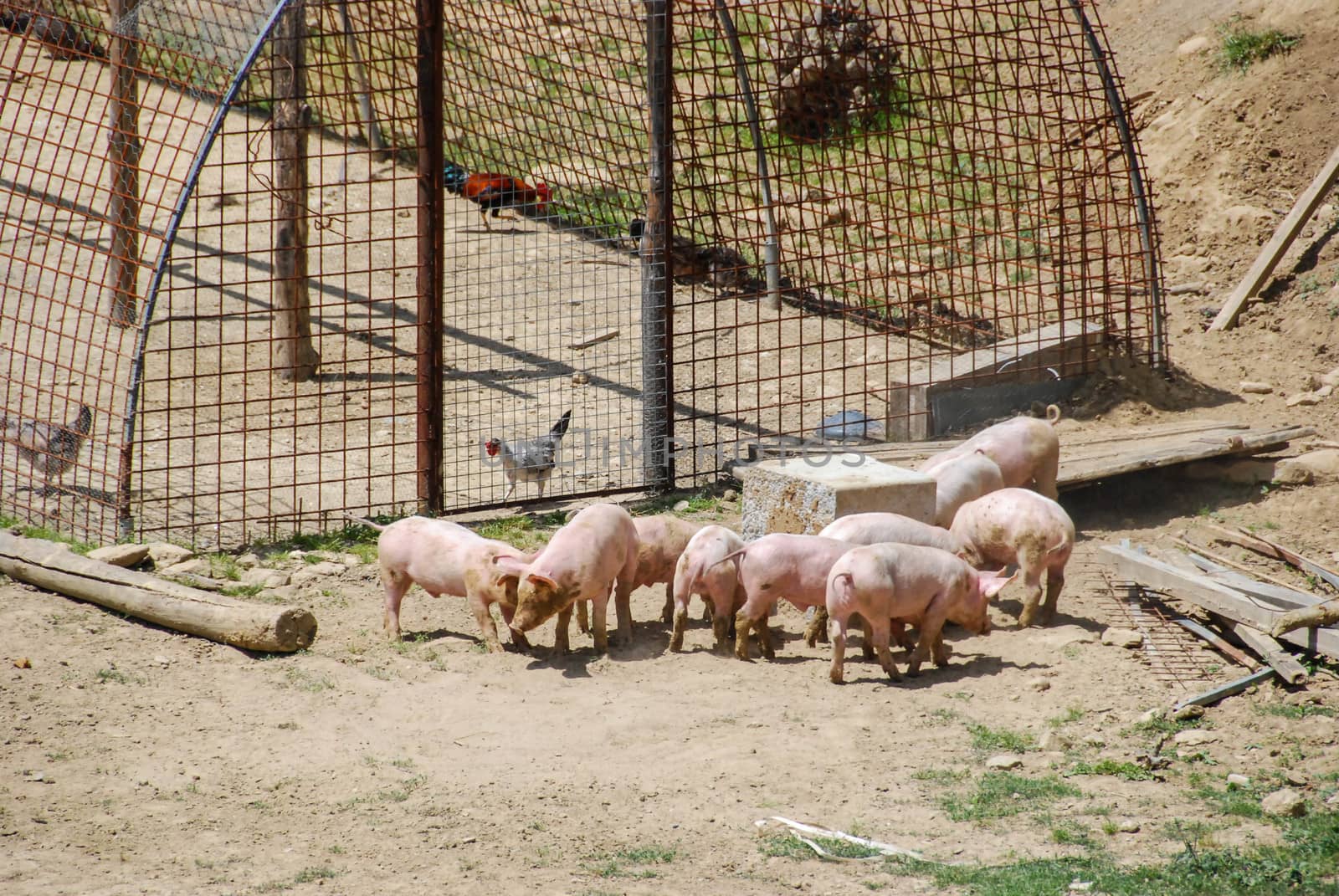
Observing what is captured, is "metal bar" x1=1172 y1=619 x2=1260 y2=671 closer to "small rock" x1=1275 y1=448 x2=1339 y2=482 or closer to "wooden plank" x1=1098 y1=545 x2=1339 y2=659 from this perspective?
"wooden plank" x1=1098 y1=545 x2=1339 y2=659

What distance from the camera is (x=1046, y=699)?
632 centimetres

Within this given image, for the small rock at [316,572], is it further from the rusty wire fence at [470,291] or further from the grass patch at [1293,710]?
the grass patch at [1293,710]

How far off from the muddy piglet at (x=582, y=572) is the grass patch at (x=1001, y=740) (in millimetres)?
1957

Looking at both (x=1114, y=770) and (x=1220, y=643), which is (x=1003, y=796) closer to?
(x=1114, y=770)

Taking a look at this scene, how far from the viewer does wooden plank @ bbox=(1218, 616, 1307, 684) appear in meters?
6.16

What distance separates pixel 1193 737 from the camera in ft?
19.1

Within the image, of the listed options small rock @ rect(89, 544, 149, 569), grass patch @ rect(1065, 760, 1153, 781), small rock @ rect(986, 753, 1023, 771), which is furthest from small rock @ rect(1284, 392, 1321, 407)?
small rock @ rect(89, 544, 149, 569)

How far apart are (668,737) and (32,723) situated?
277 centimetres

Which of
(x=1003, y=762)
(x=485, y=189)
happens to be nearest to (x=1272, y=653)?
(x=1003, y=762)

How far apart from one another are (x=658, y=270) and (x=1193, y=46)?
8.64 meters

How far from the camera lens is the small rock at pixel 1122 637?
6.77 m

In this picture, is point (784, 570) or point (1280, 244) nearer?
point (784, 570)

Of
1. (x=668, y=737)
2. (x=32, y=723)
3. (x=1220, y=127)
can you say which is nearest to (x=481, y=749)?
(x=668, y=737)

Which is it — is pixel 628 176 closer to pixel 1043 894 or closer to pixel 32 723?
pixel 32 723
